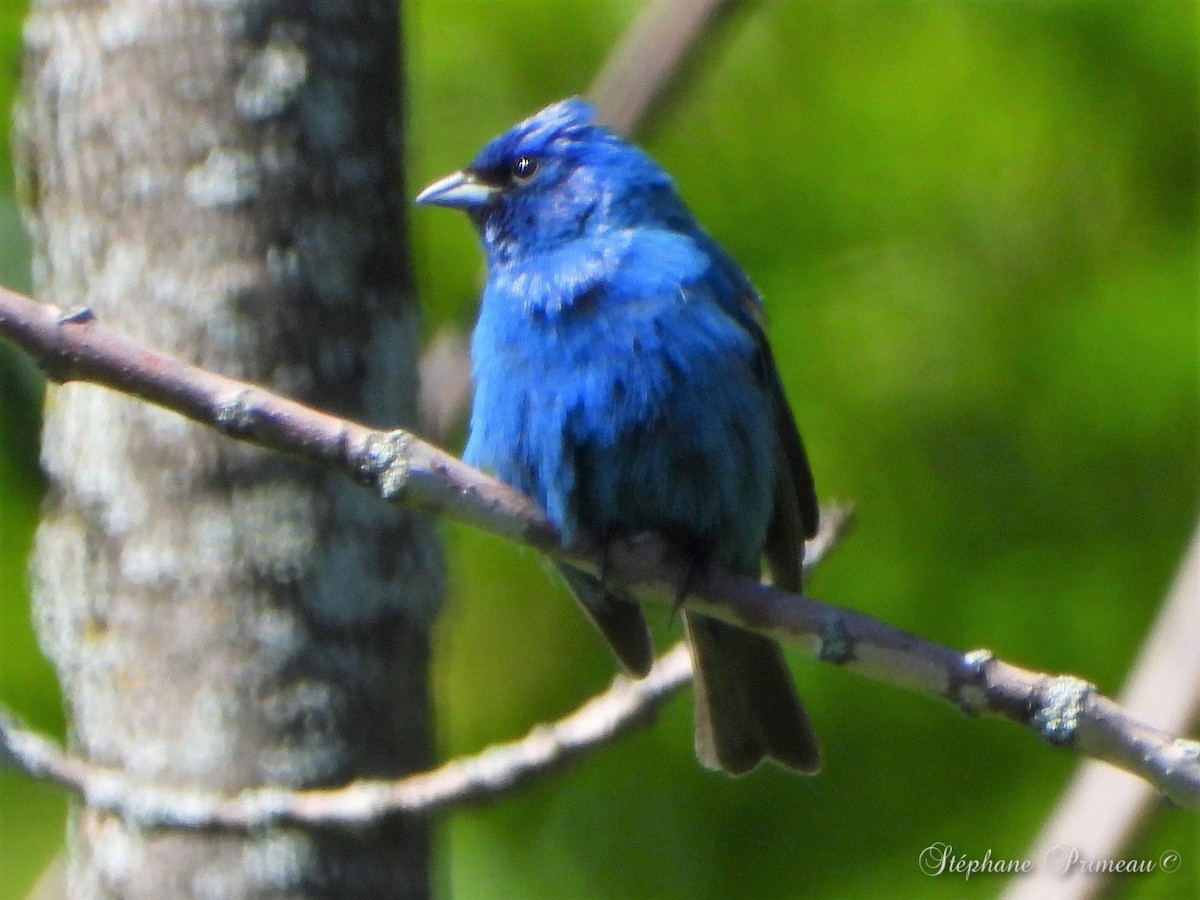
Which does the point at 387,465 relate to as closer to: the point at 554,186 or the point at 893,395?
the point at 554,186

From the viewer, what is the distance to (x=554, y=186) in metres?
3.93

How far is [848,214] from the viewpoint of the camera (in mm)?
4258

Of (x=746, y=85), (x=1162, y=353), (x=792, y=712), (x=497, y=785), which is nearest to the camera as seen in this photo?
(x=497, y=785)

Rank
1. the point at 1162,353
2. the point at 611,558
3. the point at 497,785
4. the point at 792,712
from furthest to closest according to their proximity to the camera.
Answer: the point at 1162,353 → the point at 792,712 → the point at 611,558 → the point at 497,785

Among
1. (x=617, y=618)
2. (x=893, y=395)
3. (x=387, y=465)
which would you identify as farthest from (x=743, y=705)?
(x=387, y=465)

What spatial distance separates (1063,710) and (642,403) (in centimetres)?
118

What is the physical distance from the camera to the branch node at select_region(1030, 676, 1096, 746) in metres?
2.42

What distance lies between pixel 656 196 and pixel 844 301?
26.4 inches

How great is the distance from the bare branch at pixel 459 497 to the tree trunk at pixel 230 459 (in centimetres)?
48

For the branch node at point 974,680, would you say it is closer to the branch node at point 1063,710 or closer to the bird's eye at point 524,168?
the branch node at point 1063,710

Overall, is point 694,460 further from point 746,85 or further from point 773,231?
point 746,85

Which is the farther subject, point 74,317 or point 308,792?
point 308,792

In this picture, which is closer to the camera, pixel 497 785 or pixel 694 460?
pixel 497 785

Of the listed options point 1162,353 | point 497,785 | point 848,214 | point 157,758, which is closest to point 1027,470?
point 1162,353
